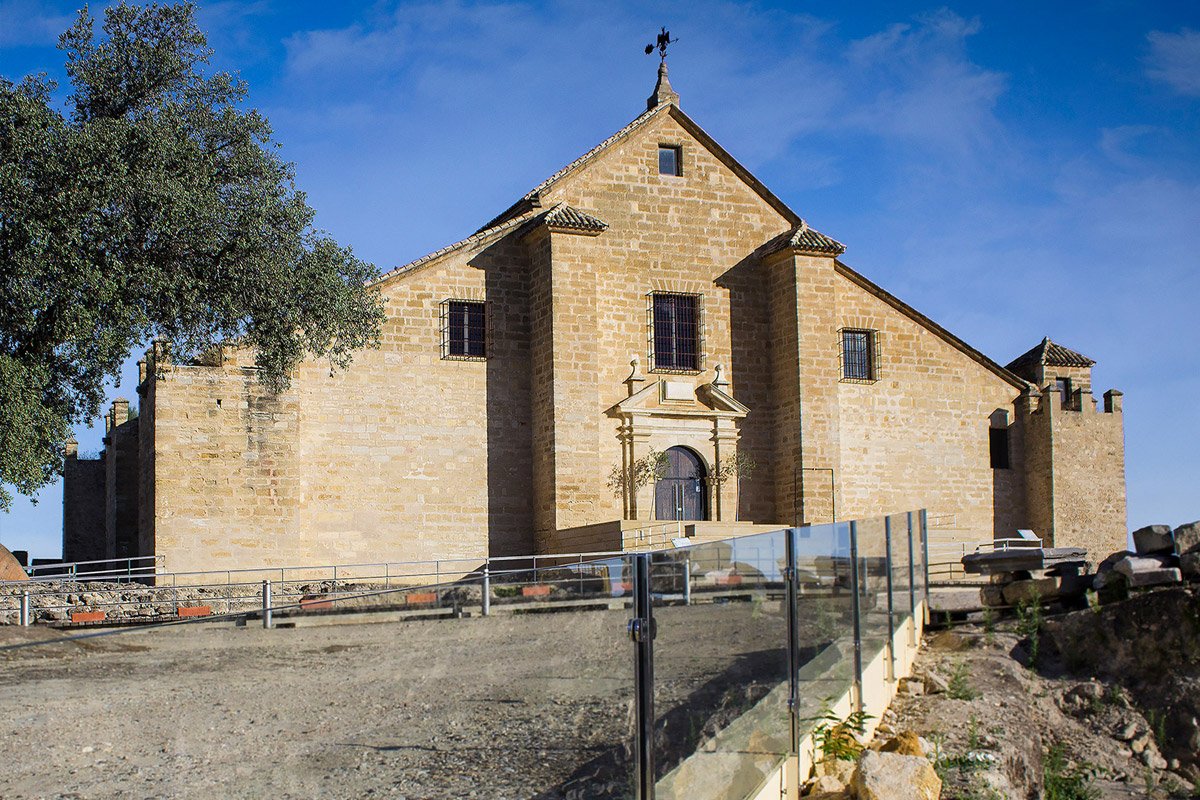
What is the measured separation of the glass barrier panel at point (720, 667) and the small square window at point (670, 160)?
20982mm

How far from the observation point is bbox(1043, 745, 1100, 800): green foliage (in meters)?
11.0

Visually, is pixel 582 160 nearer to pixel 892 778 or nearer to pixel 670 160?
pixel 670 160

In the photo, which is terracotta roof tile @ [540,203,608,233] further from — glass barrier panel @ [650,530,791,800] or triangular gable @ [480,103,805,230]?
glass barrier panel @ [650,530,791,800]

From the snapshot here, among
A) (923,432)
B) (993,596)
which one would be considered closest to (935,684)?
(993,596)

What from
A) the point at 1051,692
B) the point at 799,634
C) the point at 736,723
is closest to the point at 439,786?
the point at 736,723

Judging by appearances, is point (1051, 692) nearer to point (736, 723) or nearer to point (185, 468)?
point (736, 723)

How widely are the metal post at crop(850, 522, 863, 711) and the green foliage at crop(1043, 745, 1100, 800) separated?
2.22 metres

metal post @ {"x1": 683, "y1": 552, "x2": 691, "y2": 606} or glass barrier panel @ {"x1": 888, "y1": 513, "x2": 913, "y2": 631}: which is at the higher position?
metal post @ {"x1": 683, "y1": 552, "x2": 691, "y2": 606}

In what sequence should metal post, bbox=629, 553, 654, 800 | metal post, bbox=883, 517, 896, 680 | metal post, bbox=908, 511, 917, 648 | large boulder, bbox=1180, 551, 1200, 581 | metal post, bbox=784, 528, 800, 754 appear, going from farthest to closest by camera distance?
1. large boulder, bbox=1180, 551, 1200, 581
2. metal post, bbox=908, 511, 917, 648
3. metal post, bbox=883, 517, 896, 680
4. metal post, bbox=784, 528, 800, 754
5. metal post, bbox=629, 553, 654, 800

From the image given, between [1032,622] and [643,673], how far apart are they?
10.5 m

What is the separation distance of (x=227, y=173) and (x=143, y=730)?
17513mm

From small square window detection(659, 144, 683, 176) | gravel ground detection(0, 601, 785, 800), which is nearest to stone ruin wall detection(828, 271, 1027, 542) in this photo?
small square window detection(659, 144, 683, 176)

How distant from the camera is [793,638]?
25.5 ft

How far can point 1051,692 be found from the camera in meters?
13.3
